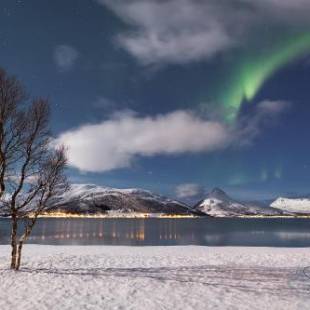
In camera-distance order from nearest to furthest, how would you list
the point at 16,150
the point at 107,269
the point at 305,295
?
the point at 305,295 → the point at 16,150 → the point at 107,269

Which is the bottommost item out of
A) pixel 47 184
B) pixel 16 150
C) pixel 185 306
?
pixel 185 306

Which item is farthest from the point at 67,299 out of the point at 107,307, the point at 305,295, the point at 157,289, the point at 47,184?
the point at 305,295

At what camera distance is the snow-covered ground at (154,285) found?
17.5m

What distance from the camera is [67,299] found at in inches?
706

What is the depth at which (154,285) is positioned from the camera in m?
21.2

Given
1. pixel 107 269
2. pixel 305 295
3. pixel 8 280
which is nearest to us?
pixel 305 295

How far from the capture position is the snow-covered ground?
1752 cm

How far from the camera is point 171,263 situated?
30453mm

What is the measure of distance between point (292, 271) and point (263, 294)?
332 inches

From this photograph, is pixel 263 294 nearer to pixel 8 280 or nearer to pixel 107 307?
pixel 107 307

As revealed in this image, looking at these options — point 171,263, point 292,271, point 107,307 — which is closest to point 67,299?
point 107,307

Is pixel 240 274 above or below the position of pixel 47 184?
below

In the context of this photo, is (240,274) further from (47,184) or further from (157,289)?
(47,184)

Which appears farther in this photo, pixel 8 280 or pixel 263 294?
pixel 8 280
